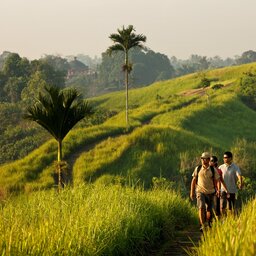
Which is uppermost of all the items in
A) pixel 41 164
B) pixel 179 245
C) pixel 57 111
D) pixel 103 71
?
pixel 103 71

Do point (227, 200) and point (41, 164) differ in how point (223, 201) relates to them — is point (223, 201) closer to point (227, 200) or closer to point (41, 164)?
point (227, 200)

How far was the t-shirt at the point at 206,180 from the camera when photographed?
937 centimetres

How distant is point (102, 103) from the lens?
282 ft

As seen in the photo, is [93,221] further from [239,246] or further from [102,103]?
[102,103]

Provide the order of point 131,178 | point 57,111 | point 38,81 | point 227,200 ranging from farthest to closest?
point 38,81 < point 131,178 < point 57,111 < point 227,200

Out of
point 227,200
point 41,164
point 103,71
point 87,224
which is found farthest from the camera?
point 103,71

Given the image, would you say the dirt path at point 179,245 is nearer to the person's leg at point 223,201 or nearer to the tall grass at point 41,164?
the person's leg at point 223,201

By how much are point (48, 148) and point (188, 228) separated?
87.4ft

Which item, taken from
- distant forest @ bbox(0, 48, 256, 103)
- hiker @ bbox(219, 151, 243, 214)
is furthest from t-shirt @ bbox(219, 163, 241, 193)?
distant forest @ bbox(0, 48, 256, 103)

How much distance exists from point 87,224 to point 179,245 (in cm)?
278

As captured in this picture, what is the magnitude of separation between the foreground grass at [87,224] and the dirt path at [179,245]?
0.20 m

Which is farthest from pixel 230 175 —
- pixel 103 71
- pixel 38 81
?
pixel 103 71

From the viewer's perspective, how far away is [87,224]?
257 inches

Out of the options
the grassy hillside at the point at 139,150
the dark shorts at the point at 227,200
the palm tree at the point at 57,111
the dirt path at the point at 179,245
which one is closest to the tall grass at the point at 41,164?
the grassy hillside at the point at 139,150
